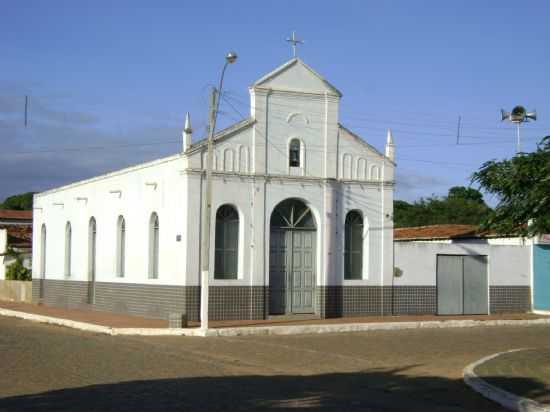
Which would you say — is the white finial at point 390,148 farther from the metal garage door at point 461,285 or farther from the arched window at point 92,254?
the arched window at point 92,254

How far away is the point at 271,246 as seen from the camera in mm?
26250

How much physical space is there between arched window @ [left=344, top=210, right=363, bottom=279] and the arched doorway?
1.25m

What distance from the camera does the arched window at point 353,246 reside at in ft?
90.1

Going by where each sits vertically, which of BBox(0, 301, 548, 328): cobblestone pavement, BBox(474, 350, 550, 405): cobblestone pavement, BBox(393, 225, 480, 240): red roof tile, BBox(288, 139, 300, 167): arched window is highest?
BBox(288, 139, 300, 167): arched window

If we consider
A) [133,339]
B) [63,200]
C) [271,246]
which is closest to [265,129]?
[271,246]

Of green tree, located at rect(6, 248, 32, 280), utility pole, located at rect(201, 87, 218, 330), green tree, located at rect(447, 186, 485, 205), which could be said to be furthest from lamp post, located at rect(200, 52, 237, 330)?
green tree, located at rect(447, 186, 485, 205)

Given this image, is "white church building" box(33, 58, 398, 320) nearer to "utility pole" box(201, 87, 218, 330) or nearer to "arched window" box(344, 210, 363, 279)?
"arched window" box(344, 210, 363, 279)

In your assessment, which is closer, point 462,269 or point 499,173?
point 499,173

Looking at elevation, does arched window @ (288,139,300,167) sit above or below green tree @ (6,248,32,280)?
above

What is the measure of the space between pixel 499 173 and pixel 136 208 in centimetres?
1568

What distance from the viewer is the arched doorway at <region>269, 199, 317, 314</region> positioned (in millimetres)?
26375

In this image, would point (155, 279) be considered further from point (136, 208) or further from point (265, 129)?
point (265, 129)

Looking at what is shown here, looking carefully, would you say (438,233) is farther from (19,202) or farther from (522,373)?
(19,202)

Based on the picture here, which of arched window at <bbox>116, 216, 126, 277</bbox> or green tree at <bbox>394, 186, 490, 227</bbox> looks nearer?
arched window at <bbox>116, 216, 126, 277</bbox>
